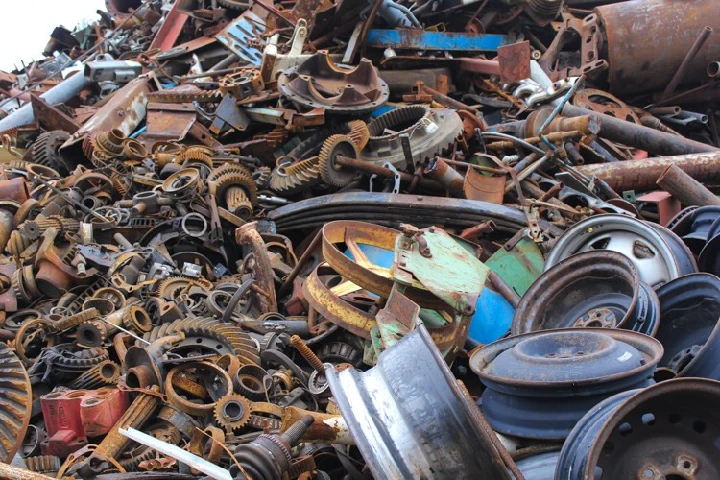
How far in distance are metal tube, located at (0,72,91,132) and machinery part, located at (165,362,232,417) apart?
476 centimetres

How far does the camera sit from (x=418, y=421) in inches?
81.6

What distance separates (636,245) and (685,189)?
94cm

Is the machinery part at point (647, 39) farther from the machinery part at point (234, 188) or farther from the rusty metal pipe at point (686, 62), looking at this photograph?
the machinery part at point (234, 188)

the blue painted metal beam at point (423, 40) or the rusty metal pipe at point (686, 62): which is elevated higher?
the blue painted metal beam at point (423, 40)

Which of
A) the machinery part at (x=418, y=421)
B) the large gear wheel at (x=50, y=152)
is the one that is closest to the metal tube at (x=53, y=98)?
the large gear wheel at (x=50, y=152)

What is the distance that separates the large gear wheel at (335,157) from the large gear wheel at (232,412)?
223cm

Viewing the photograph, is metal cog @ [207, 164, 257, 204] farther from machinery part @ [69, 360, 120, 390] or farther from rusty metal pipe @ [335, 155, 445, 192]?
machinery part @ [69, 360, 120, 390]

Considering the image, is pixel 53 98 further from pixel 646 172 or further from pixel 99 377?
pixel 646 172

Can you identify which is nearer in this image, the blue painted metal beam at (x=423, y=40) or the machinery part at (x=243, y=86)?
the machinery part at (x=243, y=86)

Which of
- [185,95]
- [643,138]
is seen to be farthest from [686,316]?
[185,95]

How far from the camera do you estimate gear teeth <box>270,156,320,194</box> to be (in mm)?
4855

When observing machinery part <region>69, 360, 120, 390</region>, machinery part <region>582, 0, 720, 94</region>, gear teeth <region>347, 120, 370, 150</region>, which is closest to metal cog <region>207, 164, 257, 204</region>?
gear teeth <region>347, 120, 370, 150</region>

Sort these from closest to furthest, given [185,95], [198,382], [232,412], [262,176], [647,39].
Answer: [232,412] → [198,382] → [262,176] → [185,95] → [647,39]

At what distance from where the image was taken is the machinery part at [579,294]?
311 cm
